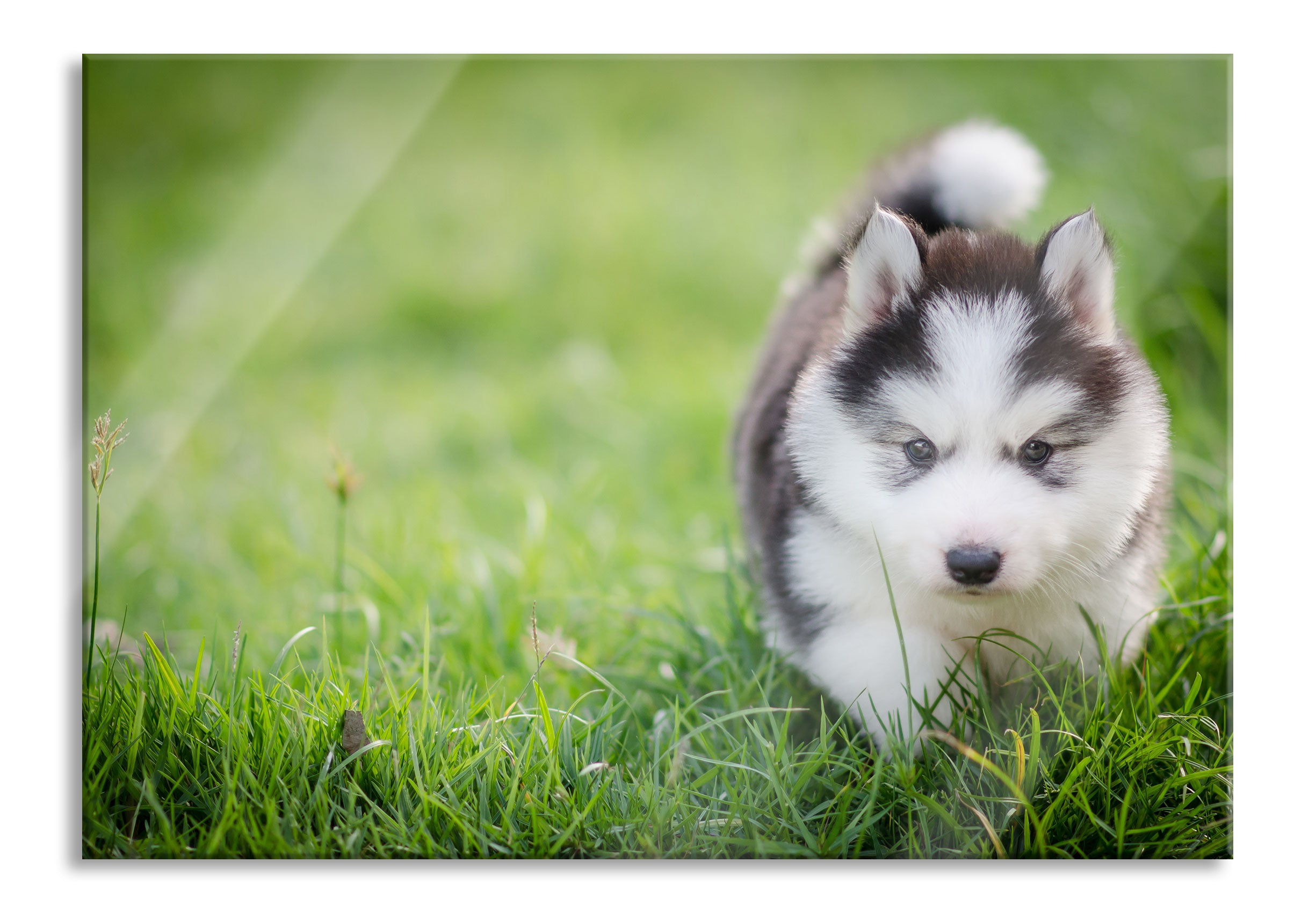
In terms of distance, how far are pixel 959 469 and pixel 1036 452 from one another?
126mm

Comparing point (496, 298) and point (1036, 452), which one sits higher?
point (496, 298)

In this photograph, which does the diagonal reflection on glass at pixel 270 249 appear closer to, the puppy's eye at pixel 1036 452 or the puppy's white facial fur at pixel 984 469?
the puppy's white facial fur at pixel 984 469

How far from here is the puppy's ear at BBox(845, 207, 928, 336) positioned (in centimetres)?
152

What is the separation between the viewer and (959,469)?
144 cm

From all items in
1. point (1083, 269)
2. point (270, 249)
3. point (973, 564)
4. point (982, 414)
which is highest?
point (270, 249)

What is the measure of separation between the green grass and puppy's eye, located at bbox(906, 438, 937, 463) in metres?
0.53

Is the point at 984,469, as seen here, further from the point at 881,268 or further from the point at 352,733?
the point at 352,733

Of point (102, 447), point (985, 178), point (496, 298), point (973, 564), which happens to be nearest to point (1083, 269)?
point (973, 564)

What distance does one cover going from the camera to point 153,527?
2.70 metres

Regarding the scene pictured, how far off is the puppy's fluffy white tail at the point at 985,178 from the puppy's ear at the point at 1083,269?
0.58 meters

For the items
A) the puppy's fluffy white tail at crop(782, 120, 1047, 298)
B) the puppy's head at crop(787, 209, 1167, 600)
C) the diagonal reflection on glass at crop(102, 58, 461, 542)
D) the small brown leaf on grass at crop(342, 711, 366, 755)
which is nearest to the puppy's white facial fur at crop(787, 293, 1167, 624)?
the puppy's head at crop(787, 209, 1167, 600)

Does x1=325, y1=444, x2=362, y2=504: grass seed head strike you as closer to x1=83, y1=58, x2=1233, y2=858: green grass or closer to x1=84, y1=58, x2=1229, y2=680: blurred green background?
x1=83, y1=58, x2=1233, y2=858: green grass
